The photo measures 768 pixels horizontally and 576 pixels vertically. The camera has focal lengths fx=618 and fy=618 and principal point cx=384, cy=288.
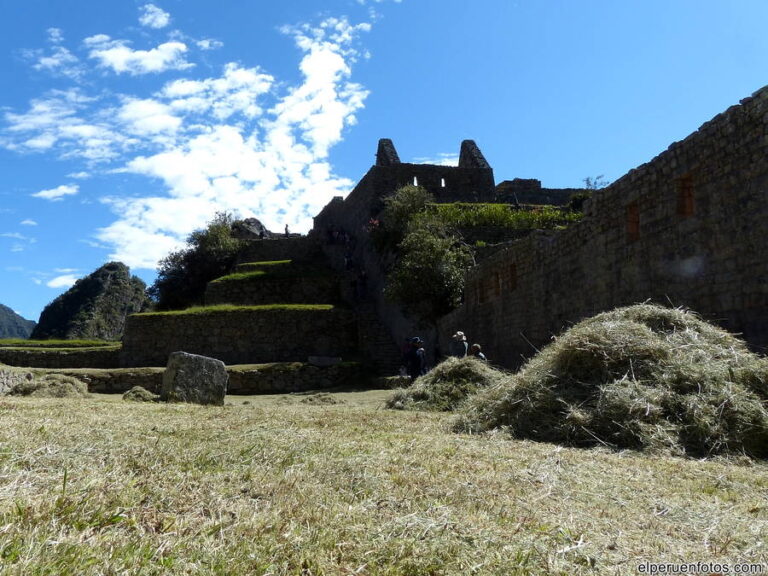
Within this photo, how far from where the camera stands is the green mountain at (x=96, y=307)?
1874 inches

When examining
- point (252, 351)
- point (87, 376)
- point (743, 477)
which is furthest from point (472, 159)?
point (743, 477)

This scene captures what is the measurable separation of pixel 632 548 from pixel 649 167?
28.6 ft

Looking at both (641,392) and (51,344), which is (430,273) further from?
(51,344)

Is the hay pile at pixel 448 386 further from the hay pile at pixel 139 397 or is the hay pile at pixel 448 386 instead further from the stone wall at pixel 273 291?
the stone wall at pixel 273 291

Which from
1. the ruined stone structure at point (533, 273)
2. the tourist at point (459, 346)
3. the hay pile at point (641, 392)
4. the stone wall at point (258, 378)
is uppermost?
the ruined stone structure at point (533, 273)

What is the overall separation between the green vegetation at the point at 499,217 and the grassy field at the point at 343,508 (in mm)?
19973

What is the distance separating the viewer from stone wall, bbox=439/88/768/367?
7.69m

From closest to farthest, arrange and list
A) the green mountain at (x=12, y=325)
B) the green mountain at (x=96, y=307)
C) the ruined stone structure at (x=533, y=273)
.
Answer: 1. the ruined stone structure at (x=533, y=273)
2. the green mountain at (x=96, y=307)
3. the green mountain at (x=12, y=325)

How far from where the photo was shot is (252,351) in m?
25.9

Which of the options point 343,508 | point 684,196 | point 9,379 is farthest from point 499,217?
point 343,508

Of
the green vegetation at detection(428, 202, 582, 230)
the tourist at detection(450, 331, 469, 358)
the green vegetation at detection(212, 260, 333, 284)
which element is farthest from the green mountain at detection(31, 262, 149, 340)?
the tourist at detection(450, 331, 469, 358)

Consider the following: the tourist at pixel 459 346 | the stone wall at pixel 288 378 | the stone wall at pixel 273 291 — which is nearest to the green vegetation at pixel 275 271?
the stone wall at pixel 273 291

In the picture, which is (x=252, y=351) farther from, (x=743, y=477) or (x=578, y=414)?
(x=743, y=477)

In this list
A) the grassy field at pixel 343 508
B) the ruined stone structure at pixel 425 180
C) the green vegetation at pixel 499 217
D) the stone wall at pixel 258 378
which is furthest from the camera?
the ruined stone structure at pixel 425 180
